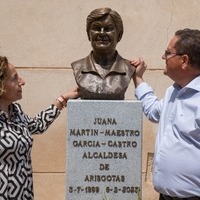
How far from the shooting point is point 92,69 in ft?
16.5

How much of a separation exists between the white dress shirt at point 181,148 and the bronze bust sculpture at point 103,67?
935mm

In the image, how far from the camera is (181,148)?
391 centimetres

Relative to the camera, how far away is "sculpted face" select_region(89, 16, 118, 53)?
495cm

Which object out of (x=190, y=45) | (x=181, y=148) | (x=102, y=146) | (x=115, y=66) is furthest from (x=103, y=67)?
(x=181, y=148)

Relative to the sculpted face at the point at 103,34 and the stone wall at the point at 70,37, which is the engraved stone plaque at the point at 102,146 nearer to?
the sculpted face at the point at 103,34

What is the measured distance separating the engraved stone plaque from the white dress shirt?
2.52 feet

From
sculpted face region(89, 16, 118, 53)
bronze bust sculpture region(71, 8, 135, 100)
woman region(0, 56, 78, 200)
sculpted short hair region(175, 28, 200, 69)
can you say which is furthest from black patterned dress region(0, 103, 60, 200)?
sculpted short hair region(175, 28, 200, 69)

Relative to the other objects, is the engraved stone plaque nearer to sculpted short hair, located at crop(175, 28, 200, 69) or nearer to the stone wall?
sculpted short hair, located at crop(175, 28, 200, 69)

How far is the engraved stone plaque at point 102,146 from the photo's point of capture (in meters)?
4.86

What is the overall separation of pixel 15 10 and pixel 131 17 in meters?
1.31

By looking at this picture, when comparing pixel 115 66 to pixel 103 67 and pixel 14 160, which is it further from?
pixel 14 160

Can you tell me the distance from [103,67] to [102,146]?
67cm

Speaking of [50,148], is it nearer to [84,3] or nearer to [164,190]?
[84,3]

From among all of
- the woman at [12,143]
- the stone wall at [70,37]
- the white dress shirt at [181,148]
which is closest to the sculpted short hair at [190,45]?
the white dress shirt at [181,148]
